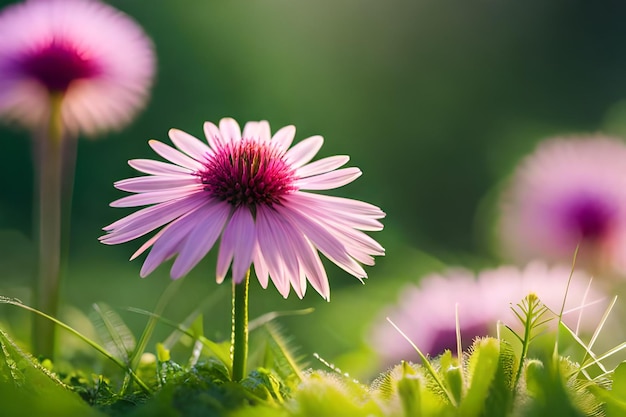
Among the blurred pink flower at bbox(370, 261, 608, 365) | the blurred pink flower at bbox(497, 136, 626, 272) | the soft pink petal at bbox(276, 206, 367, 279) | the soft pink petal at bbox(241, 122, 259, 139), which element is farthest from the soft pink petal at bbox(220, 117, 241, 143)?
the blurred pink flower at bbox(497, 136, 626, 272)

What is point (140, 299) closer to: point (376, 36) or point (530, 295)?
point (530, 295)

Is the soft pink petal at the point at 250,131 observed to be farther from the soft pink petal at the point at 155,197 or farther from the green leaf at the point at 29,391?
the green leaf at the point at 29,391

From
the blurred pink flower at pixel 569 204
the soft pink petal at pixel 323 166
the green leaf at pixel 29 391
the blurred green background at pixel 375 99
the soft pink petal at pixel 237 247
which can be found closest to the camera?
the green leaf at pixel 29 391

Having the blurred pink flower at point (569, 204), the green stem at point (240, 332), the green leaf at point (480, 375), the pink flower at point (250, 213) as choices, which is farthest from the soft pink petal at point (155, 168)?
the blurred pink flower at point (569, 204)

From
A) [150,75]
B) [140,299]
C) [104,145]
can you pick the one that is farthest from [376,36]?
[150,75]

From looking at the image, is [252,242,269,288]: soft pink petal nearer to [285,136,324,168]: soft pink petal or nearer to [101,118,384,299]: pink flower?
[101,118,384,299]: pink flower

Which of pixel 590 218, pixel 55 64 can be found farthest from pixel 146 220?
pixel 590 218

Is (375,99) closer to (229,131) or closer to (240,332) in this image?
(229,131)
